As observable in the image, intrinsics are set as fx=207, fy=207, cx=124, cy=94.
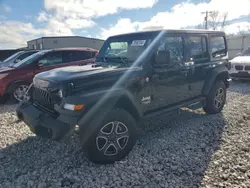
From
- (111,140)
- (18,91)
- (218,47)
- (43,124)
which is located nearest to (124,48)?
(111,140)

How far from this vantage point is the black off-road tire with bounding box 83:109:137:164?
2.87m

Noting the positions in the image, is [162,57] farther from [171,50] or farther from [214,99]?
[214,99]

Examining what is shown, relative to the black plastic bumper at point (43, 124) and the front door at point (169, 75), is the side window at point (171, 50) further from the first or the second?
the black plastic bumper at point (43, 124)

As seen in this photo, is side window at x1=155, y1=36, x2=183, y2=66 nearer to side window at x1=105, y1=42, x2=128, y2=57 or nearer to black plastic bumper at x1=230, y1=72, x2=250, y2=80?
side window at x1=105, y1=42, x2=128, y2=57

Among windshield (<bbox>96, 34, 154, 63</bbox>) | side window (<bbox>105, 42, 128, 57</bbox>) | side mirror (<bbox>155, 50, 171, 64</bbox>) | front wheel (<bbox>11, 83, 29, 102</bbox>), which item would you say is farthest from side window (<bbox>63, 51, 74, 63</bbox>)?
side mirror (<bbox>155, 50, 171, 64</bbox>)

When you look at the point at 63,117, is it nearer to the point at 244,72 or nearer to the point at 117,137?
the point at 117,137

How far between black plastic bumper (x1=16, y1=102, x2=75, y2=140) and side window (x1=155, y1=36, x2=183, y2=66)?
1.77 metres

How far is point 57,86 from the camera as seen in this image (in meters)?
2.89

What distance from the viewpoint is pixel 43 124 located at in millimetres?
2879

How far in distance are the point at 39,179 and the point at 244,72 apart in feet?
28.9

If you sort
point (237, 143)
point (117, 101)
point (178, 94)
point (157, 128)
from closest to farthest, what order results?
point (117, 101)
point (237, 143)
point (178, 94)
point (157, 128)

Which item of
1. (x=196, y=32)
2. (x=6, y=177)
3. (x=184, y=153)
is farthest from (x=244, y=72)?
(x=6, y=177)

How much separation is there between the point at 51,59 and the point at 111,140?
16.0 feet

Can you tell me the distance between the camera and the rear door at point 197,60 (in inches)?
167
